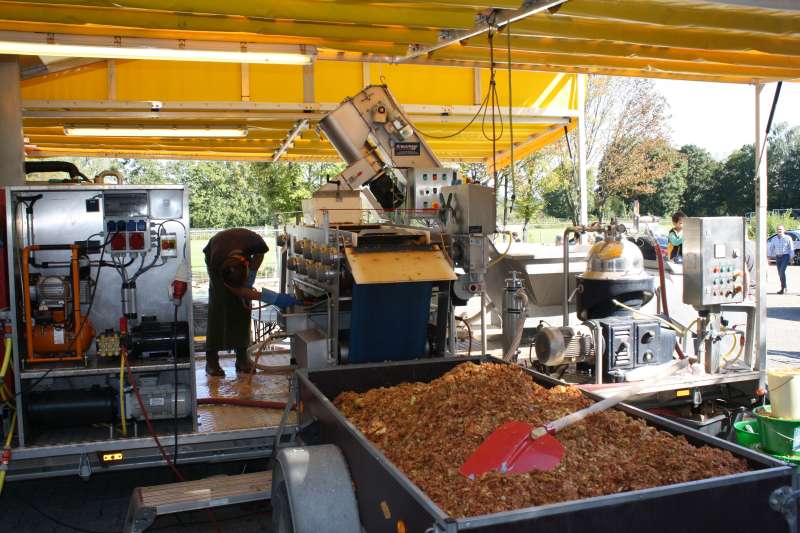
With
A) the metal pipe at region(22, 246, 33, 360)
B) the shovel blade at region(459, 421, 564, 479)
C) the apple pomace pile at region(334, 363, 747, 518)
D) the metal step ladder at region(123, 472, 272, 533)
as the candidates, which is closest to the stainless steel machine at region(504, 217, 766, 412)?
the apple pomace pile at region(334, 363, 747, 518)

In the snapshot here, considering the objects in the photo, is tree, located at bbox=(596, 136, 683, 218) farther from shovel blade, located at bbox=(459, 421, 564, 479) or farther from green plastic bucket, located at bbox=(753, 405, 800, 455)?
shovel blade, located at bbox=(459, 421, 564, 479)

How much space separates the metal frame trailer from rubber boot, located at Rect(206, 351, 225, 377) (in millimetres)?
3118

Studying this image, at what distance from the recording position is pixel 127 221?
585cm

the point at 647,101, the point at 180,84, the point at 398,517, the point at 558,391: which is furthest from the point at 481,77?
the point at 647,101

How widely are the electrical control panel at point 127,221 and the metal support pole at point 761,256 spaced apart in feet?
18.4

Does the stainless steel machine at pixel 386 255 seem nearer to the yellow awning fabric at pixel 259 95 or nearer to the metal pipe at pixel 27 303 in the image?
the yellow awning fabric at pixel 259 95

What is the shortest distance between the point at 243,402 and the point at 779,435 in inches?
A: 158

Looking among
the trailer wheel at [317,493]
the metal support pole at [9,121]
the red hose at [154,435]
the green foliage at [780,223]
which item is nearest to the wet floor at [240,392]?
the red hose at [154,435]

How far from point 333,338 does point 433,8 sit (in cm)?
274

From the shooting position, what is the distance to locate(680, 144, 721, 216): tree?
38.4 metres

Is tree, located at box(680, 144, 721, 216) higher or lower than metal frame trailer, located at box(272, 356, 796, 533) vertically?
higher

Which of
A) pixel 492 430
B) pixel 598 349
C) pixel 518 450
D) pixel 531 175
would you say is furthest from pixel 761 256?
pixel 531 175

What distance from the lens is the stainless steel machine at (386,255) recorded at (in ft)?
19.3

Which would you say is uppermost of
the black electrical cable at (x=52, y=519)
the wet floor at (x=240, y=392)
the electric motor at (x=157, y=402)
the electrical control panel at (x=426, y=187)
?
the electrical control panel at (x=426, y=187)
